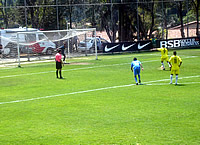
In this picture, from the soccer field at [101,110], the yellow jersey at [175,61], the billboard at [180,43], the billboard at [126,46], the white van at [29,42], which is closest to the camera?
the soccer field at [101,110]

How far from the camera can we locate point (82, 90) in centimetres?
1945

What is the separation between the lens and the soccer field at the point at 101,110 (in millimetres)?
10711

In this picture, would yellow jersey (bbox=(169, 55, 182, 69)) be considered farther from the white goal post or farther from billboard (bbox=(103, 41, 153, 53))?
billboard (bbox=(103, 41, 153, 53))

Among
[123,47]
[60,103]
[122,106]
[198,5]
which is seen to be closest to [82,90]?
[60,103]

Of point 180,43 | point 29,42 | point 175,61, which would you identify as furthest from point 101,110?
point 180,43

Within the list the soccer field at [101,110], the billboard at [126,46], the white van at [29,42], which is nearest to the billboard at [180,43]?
the billboard at [126,46]

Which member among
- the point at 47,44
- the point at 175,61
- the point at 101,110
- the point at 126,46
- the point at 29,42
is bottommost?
the point at 101,110

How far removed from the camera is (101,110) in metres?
14.3

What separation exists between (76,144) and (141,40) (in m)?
42.3

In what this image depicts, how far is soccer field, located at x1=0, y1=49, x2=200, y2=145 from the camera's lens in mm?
10711

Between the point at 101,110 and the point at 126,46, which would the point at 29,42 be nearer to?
the point at 126,46

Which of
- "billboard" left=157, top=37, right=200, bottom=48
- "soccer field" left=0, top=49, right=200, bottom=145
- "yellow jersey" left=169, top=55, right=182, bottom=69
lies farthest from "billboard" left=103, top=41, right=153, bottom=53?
"yellow jersey" left=169, top=55, right=182, bottom=69

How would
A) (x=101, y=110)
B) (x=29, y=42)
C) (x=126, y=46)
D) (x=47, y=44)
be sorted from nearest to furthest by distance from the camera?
(x=101, y=110)
(x=29, y=42)
(x=47, y=44)
(x=126, y=46)

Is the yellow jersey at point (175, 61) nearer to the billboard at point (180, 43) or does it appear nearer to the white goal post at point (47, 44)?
the white goal post at point (47, 44)
